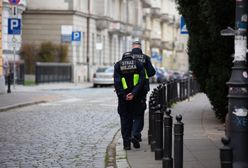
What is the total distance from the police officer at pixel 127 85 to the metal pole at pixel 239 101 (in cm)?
373

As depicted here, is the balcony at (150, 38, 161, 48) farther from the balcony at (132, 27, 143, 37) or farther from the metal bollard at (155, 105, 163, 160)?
the metal bollard at (155, 105, 163, 160)

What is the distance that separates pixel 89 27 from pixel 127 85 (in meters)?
47.1

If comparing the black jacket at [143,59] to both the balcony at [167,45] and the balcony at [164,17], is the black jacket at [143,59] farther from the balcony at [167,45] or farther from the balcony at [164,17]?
the balcony at [167,45]

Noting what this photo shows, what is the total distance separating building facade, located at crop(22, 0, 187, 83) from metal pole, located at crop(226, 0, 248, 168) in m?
36.9

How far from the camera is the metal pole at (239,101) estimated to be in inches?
298

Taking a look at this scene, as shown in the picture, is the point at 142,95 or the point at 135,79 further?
the point at 142,95

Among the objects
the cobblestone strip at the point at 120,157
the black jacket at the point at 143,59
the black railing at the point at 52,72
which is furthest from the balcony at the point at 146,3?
the black jacket at the point at 143,59

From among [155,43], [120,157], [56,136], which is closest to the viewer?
[120,157]

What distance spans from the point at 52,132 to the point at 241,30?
26.9ft

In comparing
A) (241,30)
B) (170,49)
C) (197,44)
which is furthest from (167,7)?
(241,30)

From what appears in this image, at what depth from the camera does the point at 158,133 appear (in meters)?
10.1

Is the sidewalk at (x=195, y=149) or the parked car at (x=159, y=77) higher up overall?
the sidewalk at (x=195, y=149)

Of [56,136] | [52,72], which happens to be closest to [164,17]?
[52,72]

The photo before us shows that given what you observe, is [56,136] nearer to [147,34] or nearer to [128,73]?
[128,73]
